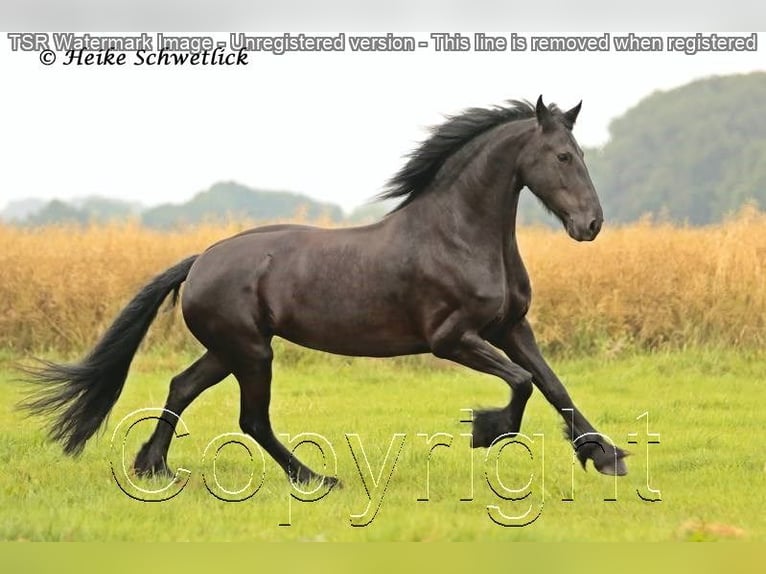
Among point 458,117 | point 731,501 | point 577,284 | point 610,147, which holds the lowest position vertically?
point 731,501

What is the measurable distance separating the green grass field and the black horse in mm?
377

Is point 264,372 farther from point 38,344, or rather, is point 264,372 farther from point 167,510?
point 38,344

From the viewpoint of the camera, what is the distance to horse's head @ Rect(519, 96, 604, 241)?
5582 mm

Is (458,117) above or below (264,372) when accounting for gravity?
above

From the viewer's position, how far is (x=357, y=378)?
992 centimetres

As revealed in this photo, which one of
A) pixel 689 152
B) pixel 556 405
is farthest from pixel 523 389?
pixel 689 152

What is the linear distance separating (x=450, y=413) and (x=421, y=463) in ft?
6.47

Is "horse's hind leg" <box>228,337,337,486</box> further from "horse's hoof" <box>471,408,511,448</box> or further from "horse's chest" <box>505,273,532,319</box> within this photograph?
"horse's chest" <box>505,273,532,319</box>

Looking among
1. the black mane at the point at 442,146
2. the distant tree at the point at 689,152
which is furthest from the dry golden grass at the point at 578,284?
the distant tree at the point at 689,152

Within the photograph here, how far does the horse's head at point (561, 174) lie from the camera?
5582 millimetres

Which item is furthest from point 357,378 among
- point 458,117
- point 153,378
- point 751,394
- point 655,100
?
point 655,100

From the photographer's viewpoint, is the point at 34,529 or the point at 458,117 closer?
the point at 34,529

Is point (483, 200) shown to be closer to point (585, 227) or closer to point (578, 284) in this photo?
point (585, 227)

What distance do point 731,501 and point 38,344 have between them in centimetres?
754
